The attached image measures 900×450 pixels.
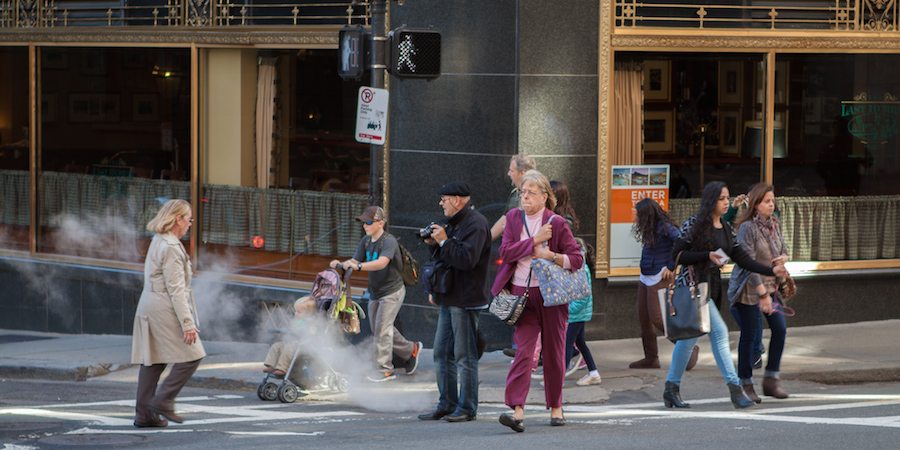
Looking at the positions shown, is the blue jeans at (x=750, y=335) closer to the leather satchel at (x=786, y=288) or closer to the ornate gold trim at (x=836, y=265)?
the leather satchel at (x=786, y=288)

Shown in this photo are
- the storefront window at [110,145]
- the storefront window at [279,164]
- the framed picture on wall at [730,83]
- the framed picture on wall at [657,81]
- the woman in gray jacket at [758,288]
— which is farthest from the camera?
the storefront window at [110,145]

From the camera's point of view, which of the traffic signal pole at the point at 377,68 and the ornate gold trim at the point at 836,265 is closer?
the traffic signal pole at the point at 377,68

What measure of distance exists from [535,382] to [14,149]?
9048 mm

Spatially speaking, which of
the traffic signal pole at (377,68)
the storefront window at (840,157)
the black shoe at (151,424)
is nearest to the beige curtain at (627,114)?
the storefront window at (840,157)

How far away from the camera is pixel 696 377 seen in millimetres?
9828

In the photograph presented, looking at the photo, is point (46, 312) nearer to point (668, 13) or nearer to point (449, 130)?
point (449, 130)

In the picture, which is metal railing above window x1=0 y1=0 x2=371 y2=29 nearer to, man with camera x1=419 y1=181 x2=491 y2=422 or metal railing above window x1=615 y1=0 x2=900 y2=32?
metal railing above window x1=615 y1=0 x2=900 y2=32

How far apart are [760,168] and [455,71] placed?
3.77 metres

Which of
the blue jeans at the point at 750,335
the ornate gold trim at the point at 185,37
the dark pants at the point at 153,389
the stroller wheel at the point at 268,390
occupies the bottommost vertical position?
the stroller wheel at the point at 268,390

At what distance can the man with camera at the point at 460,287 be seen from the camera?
25.5 ft

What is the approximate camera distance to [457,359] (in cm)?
792

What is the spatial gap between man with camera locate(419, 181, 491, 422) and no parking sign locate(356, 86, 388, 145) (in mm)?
2129

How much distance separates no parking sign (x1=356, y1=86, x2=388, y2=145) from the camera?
9.85 metres

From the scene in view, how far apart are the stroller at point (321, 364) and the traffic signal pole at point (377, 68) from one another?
1.00m
